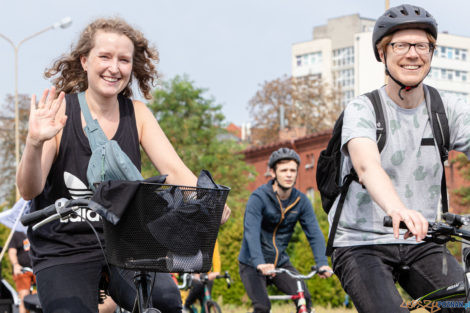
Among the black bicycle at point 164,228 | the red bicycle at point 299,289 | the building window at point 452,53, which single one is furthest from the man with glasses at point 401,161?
the building window at point 452,53

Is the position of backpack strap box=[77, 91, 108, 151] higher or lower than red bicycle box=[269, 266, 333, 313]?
higher

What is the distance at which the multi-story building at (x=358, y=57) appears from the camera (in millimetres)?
100688

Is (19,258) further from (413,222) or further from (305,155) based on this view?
(305,155)

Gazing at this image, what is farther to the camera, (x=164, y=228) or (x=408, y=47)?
(x=408, y=47)

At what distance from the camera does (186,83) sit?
4009cm

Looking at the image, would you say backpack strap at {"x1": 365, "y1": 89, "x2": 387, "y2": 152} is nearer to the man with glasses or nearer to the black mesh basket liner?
the man with glasses

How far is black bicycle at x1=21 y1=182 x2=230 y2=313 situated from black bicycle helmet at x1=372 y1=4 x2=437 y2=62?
4.20 feet

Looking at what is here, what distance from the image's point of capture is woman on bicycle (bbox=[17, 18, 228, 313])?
13.3 ft

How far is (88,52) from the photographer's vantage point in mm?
4570

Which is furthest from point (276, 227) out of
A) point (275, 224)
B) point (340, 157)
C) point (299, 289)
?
point (340, 157)

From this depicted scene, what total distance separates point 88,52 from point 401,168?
71.9 inches

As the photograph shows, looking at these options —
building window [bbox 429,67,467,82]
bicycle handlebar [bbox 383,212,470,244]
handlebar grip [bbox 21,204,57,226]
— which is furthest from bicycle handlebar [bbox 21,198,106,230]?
building window [bbox 429,67,467,82]

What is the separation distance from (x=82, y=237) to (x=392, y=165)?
5.42ft

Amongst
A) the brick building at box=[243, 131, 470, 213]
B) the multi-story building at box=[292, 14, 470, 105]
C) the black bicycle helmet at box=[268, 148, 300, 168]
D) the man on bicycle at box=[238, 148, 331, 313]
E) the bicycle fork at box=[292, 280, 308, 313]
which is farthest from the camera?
the multi-story building at box=[292, 14, 470, 105]
